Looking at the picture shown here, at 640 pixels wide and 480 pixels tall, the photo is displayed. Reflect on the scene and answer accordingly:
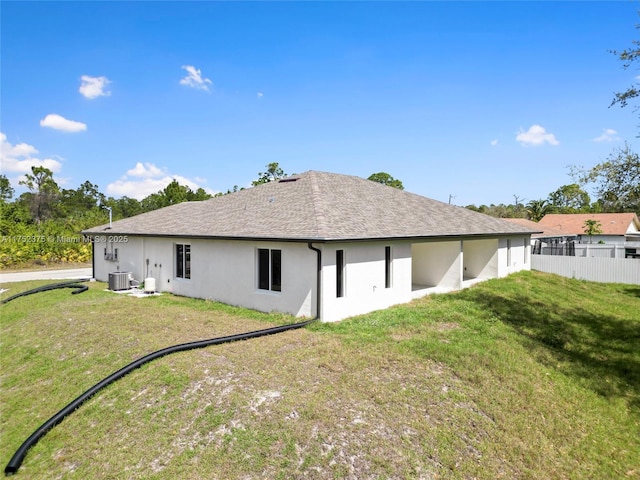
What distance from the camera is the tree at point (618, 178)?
10828 mm

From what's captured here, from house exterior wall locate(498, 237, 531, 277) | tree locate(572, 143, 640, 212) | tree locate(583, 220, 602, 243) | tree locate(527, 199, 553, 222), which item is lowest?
house exterior wall locate(498, 237, 531, 277)

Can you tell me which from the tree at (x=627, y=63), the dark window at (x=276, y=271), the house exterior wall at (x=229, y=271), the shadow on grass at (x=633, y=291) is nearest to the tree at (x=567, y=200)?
the shadow on grass at (x=633, y=291)

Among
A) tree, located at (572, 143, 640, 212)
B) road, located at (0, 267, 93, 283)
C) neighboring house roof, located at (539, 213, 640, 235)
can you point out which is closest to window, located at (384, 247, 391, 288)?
tree, located at (572, 143, 640, 212)

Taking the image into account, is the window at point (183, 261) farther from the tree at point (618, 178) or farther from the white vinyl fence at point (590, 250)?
the white vinyl fence at point (590, 250)

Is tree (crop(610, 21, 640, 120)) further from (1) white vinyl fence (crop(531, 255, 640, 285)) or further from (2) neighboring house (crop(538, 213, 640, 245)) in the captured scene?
(2) neighboring house (crop(538, 213, 640, 245))

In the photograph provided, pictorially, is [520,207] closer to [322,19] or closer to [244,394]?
[322,19]

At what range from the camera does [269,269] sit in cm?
1193

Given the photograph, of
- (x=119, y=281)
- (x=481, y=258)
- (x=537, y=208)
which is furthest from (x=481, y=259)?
→ (x=537, y=208)

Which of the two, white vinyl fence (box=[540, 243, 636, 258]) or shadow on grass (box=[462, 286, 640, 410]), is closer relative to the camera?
shadow on grass (box=[462, 286, 640, 410])

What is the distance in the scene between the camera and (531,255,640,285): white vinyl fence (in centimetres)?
2027

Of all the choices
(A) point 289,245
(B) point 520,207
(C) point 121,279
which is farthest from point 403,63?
(B) point 520,207

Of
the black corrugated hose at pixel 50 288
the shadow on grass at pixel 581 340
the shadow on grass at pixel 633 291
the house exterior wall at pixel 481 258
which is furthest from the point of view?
the house exterior wall at pixel 481 258

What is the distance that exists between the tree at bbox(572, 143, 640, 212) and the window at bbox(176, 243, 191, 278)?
14.8 metres

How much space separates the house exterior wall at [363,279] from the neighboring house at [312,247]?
0.03 meters
